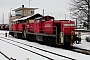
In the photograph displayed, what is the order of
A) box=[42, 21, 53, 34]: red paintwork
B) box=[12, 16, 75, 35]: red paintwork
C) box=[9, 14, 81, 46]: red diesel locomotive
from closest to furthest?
box=[9, 14, 81, 46]: red diesel locomotive < box=[12, 16, 75, 35]: red paintwork < box=[42, 21, 53, 34]: red paintwork

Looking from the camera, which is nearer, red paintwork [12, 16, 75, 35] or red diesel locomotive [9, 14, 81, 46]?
red diesel locomotive [9, 14, 81, 46]

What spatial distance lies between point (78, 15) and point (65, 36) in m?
10.6

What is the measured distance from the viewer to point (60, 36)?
19.1 m

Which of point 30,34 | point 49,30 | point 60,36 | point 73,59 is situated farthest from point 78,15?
point 73,59

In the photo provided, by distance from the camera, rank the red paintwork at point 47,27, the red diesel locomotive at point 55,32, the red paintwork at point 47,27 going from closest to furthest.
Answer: the red diesel locomotive at point 55,32
the red paintwork at point 47,27
the red paintwork at point 47,27

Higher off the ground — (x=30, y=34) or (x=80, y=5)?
(x=80, y=5)

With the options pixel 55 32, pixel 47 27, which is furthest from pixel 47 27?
pixel 55 32

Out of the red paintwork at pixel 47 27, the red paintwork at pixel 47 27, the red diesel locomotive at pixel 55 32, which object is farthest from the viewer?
the red paintwork at pixel 47 27

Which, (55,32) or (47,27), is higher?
(47,27)

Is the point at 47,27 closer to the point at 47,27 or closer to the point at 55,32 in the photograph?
the point at 47,27

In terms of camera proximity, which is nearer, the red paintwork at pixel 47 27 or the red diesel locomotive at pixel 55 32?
the red diesel locomotive at pixel 55 32

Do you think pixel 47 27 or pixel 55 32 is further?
pixel 47 27

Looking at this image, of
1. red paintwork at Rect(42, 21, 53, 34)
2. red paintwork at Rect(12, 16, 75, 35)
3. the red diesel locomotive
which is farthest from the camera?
red paintwork at Rect(42, 21, 53, 34)

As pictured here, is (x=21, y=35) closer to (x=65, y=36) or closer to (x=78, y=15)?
(x=78, y=15)
